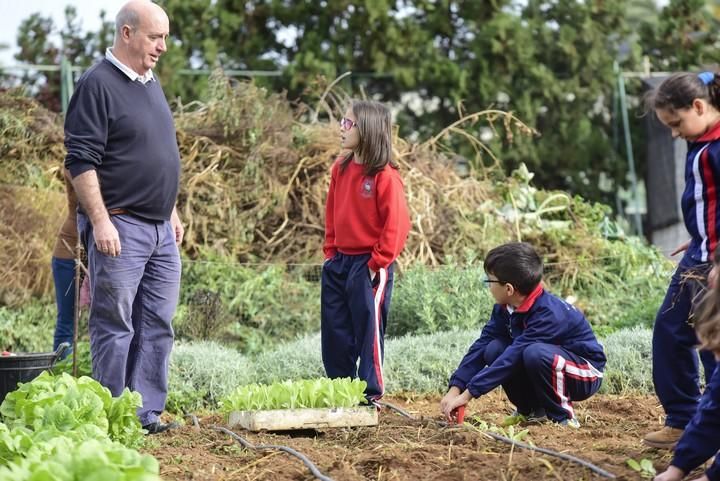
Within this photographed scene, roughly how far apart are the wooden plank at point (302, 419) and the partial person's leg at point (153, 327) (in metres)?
0.60

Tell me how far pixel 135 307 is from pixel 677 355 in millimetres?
2712

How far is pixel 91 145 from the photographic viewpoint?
5078 millimetres

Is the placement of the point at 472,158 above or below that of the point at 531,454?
above

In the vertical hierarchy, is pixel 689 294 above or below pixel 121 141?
below

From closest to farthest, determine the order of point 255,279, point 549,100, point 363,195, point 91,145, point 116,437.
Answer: point 116,437
point 91,145
point 363,195
point 255,279
point 549,100

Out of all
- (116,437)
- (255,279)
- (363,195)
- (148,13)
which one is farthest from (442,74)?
(116,437)

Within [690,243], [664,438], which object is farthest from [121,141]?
[664,438]

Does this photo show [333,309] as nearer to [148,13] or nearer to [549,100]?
[148,13]

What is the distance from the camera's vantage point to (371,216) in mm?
5848

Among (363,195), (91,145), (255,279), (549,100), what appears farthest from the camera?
(549,100)

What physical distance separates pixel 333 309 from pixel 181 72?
548 cm

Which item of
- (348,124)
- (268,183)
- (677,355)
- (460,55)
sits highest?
(460,55)

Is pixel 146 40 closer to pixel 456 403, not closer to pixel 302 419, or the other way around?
pixel 302 419

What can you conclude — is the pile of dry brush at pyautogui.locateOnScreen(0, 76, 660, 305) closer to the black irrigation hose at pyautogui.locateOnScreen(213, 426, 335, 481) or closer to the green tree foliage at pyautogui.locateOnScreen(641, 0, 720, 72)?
the green tree foliage at pyautogui.locateOnScreen(641, 0, 720, 72)
